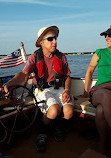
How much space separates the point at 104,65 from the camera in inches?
123

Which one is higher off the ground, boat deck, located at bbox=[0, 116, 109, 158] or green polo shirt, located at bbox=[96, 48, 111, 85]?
green polo shirt, located at bbox=[96, 48, 111, 85]

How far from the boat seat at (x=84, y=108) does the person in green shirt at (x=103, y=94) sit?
0.98 feet

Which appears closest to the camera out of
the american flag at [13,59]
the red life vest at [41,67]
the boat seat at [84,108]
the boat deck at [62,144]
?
the boat deck at [62,144]

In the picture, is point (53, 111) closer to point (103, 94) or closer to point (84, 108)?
point (84, 108)

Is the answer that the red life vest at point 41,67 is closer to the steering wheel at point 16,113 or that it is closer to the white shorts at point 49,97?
the white shorts at point 49,97

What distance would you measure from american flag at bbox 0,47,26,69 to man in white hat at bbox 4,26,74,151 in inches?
110

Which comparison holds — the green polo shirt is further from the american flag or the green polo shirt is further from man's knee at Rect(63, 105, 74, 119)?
the american flag

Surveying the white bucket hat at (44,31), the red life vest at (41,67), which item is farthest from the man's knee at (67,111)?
the white bucket hat at (44,31)

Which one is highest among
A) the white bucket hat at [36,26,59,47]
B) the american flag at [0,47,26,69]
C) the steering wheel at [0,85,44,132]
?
the white bucket hat at [36,26,59,47]

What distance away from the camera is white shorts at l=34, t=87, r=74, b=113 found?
3053 mm

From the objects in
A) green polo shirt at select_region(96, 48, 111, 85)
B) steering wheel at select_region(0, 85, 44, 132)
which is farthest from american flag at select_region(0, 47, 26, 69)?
green polo shirt at select_region(96, 48, 111, 85)

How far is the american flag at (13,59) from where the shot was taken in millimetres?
5988

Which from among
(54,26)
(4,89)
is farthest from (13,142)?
(54,26)

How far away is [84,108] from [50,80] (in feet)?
2.59
